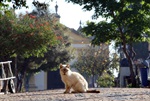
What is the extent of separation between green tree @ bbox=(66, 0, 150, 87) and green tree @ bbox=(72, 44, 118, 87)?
38.7 meters

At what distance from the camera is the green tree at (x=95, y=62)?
69.2 meters

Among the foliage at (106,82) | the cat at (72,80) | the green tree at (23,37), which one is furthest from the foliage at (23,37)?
the foliage at (106,82)

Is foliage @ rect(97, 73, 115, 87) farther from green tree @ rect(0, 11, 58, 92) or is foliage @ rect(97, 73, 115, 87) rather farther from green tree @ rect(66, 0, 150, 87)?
green tree @ rect(0, 11, 58, 92)

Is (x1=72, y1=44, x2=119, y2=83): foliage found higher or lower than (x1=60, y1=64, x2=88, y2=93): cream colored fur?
higher

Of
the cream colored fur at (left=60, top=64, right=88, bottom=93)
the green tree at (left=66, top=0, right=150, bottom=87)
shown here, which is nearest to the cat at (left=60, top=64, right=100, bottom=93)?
the cream colored fur at (left=60, top=64, right=88, bottom=93)

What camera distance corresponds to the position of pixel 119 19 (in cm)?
2930

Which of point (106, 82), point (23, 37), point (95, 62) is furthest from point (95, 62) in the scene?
point (23, 37)

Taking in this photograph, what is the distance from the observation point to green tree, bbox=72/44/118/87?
6925 centimetres

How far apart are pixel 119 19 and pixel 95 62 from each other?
40142mm

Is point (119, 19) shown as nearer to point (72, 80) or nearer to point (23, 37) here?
point (23, 37)

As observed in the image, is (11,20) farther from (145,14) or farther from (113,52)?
(113,52)

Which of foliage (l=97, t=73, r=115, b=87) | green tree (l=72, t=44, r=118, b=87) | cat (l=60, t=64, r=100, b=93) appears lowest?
cat (l=60, t=64, r=100, b=93)

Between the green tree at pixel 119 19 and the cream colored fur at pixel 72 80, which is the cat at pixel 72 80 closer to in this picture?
the cream colored fur at pixel 72 80

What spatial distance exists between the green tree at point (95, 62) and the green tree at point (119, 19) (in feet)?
127
